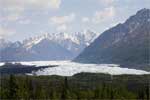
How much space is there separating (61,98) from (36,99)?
26.3 ft

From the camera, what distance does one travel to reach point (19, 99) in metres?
133

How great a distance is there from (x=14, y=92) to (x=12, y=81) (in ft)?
14.0

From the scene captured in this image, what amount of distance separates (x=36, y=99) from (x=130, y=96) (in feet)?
98.8

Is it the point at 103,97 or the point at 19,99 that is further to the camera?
the point at 103,97

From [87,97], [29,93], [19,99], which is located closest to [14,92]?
[19,99]

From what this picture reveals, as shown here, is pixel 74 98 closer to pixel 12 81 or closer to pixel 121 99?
pixel 121 99

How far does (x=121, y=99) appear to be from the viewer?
466 ft

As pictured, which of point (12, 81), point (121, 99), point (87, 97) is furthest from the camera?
point (87, 97)

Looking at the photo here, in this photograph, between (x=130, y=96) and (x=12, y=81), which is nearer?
(x=12, y=81)

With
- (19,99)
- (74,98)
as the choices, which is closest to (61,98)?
(74,98)

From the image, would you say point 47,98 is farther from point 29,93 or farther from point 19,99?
point 19,99

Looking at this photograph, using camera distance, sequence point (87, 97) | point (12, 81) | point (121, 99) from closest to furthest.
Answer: point (12, 81), point (121, 99), point (87, 97)

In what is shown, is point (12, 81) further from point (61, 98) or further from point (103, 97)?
point (103, 97)

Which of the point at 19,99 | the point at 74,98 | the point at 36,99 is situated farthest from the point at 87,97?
the point at 19,99
